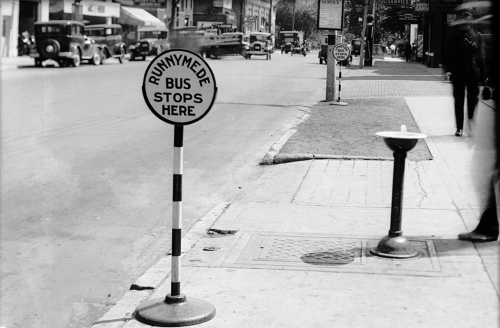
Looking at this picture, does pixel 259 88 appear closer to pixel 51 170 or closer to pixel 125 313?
pixel 51 170

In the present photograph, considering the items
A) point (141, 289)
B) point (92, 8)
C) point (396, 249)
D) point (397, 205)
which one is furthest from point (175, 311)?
point (92, 8)

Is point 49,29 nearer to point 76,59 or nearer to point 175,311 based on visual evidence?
point 76,59

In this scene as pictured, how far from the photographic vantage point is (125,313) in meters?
4.71

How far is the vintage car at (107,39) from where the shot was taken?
38428mm

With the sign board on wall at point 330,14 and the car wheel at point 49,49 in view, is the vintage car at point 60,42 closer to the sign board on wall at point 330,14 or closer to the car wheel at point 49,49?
the car wheel at point 49,49

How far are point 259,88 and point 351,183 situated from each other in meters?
15.6

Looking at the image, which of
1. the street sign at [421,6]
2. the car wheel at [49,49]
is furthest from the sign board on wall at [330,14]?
the street sign at [421,6]

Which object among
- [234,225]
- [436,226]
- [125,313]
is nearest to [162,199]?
[234,225]

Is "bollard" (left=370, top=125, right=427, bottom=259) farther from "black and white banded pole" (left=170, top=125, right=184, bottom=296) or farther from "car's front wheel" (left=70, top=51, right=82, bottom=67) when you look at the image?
"car's front wheel" (left=70, top=51, right=82, bottom=67)

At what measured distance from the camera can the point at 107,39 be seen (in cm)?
3934

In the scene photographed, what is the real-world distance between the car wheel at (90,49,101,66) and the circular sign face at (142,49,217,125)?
32806 mm

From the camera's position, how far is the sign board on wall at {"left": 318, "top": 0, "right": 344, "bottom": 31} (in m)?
19.4

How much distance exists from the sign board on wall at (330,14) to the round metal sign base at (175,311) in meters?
15.5

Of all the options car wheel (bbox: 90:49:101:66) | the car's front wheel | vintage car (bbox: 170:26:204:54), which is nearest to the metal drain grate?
vintage car (bbox: 170:26:204:54)
